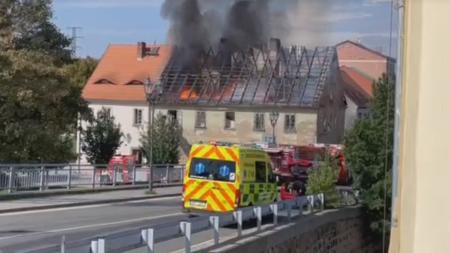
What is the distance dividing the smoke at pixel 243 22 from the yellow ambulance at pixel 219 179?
2655mm

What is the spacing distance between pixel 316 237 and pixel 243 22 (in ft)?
19.4

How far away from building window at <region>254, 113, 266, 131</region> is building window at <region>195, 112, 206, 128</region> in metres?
3.15

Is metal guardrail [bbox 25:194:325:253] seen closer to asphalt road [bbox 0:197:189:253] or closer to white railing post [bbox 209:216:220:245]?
white railing post [bbox 209:216:220:245]

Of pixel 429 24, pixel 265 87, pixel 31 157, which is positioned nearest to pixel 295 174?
pixel 265 87

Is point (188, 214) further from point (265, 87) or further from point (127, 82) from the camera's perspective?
point (127, 82)

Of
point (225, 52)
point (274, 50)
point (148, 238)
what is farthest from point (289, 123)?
point (148, 238)

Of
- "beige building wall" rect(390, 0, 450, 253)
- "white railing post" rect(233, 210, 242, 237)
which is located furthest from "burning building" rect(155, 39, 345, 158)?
"beige building wall" rect(390, 0, 450, 253)

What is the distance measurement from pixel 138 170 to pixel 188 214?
20.8m

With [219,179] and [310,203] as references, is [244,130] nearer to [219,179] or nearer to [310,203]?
[310,203]

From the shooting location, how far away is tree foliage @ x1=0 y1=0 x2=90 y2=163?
31.3m

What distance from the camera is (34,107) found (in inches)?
1257

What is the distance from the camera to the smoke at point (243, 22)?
16.7 metres

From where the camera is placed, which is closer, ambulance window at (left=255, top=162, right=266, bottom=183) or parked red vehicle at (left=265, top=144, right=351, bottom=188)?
ambulance window at (left=255, top=162, right=266, bottom=183)

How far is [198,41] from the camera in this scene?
2112 cm
